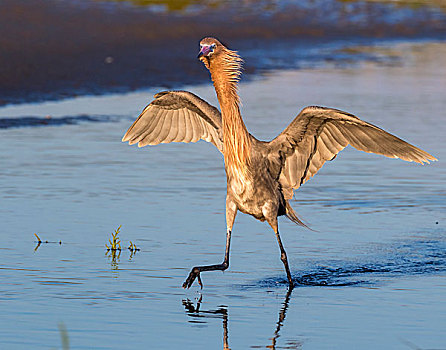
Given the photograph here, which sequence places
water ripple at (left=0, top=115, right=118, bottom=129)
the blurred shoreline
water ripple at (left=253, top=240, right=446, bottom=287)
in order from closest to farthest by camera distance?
water ripple at (left=253, top=240, right=446, bottom=287)
water ripple at (left=0, top=115, right=118, bottom=129)
the blurred shoreline

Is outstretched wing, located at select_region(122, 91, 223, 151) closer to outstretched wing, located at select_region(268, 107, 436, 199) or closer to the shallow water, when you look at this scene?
outstretched wing, located at select_region(268, 107, 436, 199)

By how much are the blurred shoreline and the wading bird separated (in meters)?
9.39

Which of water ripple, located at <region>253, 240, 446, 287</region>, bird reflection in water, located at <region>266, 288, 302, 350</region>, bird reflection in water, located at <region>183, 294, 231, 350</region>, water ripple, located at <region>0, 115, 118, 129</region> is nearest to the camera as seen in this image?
bird reflection in water, located at <region>266, 288, 302, 350</region>

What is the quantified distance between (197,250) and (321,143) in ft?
4.49

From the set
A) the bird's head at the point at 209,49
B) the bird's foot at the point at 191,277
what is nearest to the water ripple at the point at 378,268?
the bird's foot at the point at 191,277

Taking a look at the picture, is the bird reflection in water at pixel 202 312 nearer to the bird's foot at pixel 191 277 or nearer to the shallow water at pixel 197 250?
the shallow water at pixel 197 250

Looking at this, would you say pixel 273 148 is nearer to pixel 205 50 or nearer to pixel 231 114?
pixel 231 114

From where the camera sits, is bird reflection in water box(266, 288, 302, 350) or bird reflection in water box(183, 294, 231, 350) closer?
bird reflection in water box(266, 288, 302, 350)

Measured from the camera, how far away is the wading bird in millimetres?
8125

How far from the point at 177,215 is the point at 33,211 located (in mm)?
1360

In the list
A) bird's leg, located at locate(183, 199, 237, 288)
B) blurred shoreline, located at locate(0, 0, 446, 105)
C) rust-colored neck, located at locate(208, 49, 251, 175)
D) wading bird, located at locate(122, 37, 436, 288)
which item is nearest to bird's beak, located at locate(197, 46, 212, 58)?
wading bird, located at locate(122, 37, 436, 288)

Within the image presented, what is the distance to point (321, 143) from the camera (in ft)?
27.8

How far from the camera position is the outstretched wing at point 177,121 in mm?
8891

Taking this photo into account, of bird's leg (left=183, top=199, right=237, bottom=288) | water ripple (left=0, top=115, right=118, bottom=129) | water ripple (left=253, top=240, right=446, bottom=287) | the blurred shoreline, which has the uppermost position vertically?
the blurred shoreline
